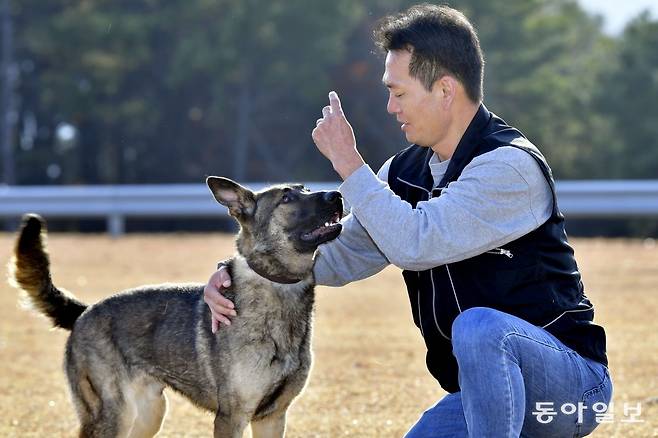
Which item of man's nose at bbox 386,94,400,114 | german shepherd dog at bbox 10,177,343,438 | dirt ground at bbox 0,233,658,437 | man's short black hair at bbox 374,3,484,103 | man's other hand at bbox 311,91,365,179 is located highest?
man's short black hair at bbox 374,3,484,103

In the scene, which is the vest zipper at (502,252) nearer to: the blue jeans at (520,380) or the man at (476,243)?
the man at (476,243)

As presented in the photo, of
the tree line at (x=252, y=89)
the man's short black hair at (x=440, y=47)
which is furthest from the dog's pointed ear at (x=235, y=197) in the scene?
the tree line at (x=252, y=89)

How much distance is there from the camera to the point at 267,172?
3578cm

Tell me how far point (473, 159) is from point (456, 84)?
1.06ft

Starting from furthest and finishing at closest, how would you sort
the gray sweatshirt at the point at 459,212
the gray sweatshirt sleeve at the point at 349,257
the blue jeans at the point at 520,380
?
the gray sweatshirt sleeve at the point at 349,257
the gray sweatshirt at the point at 459,212
the blue jeans at the point at 520,380

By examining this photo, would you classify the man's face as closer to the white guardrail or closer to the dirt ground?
the dirt ground

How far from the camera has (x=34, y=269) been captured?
5.71 metres

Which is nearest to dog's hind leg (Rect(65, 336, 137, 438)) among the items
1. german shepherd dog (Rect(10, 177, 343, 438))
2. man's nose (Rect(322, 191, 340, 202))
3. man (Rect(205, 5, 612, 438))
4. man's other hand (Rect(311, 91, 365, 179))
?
german shepherd dog (Rect(10, 177, 343, 438))

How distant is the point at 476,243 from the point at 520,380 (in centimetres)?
54

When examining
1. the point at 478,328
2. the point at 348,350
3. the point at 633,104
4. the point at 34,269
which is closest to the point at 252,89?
the point at 633,104

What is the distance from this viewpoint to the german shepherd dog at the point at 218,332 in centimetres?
506

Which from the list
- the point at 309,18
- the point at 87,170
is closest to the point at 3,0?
the point at 87,170

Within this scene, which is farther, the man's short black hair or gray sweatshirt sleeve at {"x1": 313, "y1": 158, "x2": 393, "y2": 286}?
gray sweatshirt sleeve at {"x1": 313, "y1": 158, "x2": 393, "y2": 286}

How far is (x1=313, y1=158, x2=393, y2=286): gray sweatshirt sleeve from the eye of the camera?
520 centimetres
